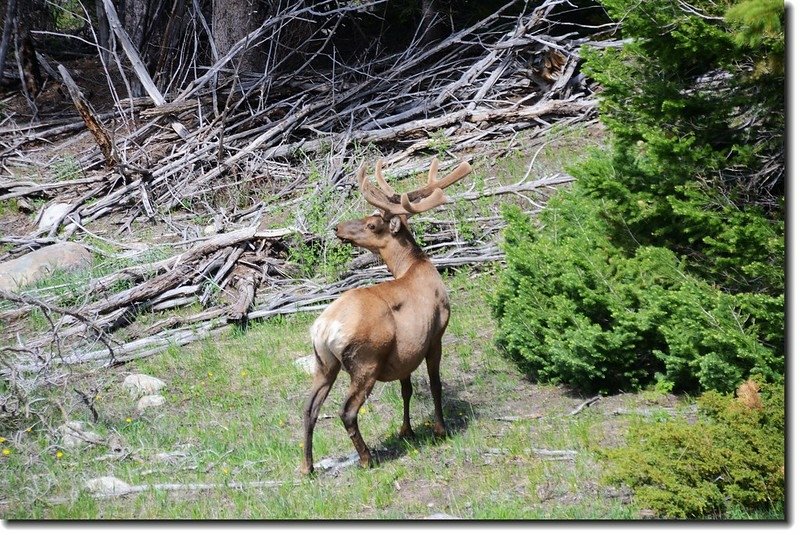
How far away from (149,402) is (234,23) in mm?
10104

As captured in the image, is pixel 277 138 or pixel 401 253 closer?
pixel 401 253

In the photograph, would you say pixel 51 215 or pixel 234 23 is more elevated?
pixel 234 23

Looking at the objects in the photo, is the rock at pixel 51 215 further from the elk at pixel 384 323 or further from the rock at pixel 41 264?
the elk at pixel 384 323

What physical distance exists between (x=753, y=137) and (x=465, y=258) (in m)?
4.83

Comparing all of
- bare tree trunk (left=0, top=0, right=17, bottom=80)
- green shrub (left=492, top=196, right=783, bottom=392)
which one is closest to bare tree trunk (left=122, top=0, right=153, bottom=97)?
bare tree trunk (left=0, top=0, right=17, bottom=80)

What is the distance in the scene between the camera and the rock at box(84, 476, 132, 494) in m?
7.07

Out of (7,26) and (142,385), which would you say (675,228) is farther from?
(7,26)

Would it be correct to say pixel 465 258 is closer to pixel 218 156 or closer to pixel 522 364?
pixel 522 364

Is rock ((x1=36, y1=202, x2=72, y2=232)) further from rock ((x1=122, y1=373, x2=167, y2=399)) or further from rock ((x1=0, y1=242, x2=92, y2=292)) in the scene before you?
rock ((x1=122, y1=373, x2=167, y2=399))

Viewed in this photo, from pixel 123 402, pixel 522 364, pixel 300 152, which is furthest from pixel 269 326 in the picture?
pixel 300 152

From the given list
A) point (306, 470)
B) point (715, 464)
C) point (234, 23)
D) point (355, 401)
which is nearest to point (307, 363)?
point (306, 470)

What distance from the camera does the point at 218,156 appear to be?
1572 cm

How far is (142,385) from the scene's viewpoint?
9.58 m

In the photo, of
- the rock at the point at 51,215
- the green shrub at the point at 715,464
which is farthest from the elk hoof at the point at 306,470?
the rock at the point at 51,215
